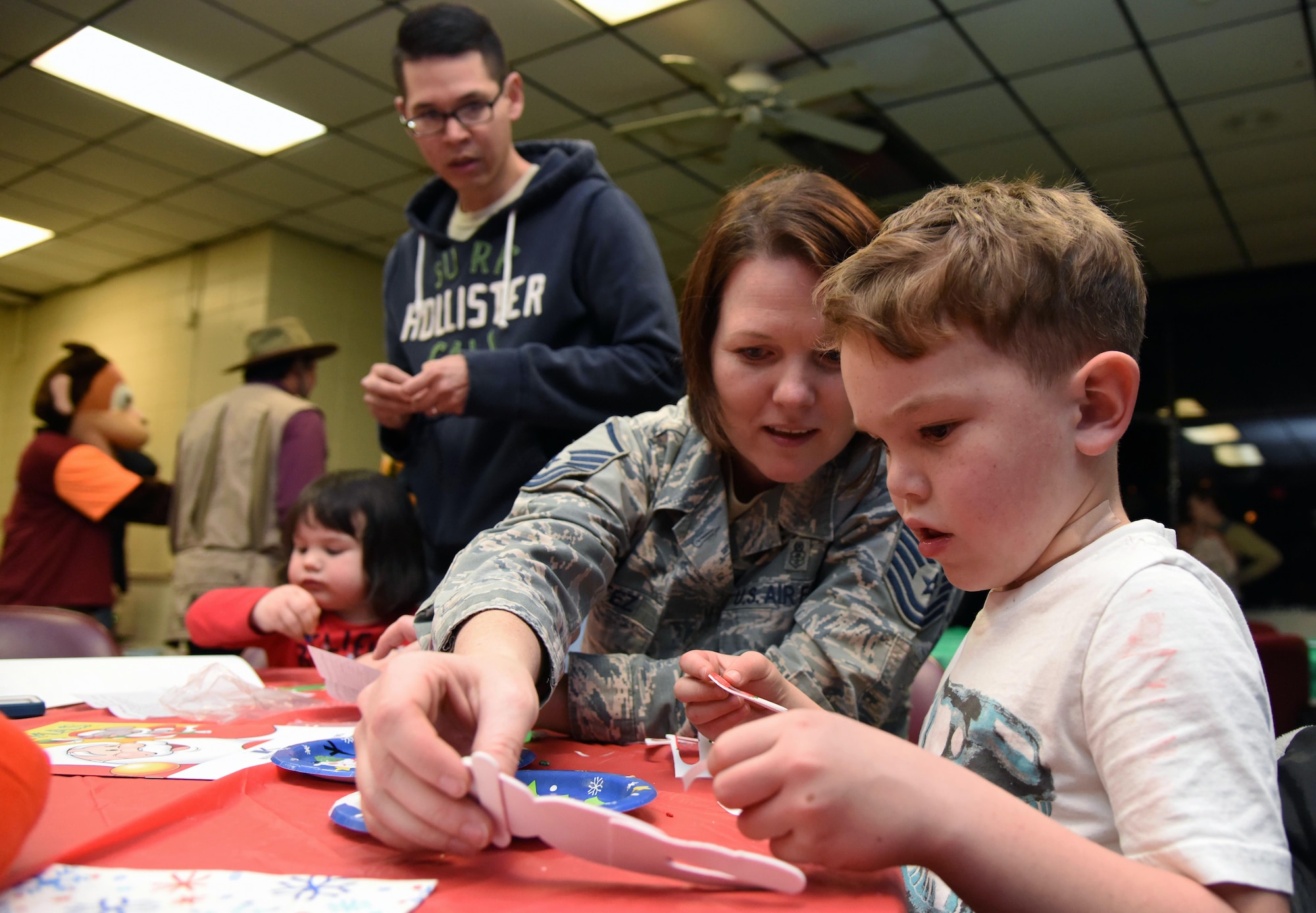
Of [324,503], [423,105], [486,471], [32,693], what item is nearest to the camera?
[32,693]

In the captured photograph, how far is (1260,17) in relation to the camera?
3.88 meters

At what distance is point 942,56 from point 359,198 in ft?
Answer: 11.6

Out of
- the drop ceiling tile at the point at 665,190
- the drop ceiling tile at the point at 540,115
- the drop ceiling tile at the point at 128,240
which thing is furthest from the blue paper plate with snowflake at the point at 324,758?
the drop ceiling tile at the point at 128,240

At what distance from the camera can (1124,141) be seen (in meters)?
4.92

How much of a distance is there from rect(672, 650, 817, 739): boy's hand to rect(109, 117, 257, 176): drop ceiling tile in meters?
5.28

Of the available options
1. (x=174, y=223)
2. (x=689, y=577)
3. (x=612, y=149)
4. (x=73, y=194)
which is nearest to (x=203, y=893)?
(x=689, y=577)

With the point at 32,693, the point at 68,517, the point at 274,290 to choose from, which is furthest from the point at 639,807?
the point at 274,290

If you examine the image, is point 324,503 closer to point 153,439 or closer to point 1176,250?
point 153,439

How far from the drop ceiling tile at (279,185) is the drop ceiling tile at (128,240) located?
3.88 ft

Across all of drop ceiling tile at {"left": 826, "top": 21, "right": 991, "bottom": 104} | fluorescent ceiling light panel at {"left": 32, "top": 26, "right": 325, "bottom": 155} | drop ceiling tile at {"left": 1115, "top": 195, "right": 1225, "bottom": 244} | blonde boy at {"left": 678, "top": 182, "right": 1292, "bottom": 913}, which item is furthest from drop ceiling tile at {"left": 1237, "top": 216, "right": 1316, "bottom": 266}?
blonde boy at {"left": 678, "top": 182, "right": 1292, "bottom": 913}

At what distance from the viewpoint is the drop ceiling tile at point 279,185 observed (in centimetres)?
551

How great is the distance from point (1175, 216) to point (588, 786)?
6257mm

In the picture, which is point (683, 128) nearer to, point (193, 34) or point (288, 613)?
point (193, 34)

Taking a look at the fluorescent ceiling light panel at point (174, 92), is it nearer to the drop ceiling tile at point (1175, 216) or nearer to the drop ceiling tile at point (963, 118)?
the drop ceiling tile at point (963, 118)
